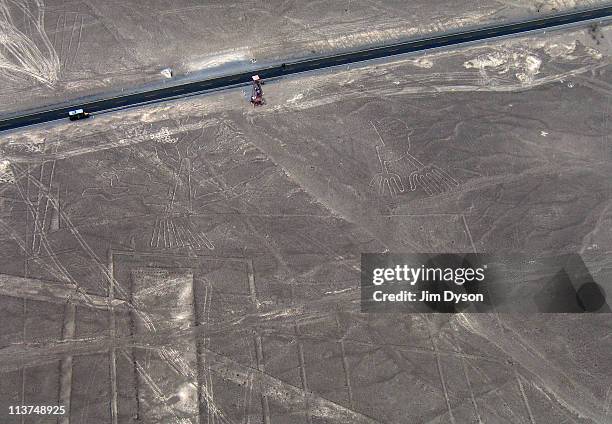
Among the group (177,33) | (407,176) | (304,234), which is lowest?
(304,234)

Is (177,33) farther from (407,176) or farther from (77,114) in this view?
(407,176)

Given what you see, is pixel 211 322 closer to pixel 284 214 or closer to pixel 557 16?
pixel 284 214

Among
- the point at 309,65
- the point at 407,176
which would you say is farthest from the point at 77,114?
the point at 407,176

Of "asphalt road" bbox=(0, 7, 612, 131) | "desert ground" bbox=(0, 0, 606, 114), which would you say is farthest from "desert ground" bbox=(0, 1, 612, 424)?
"asphalt road" bbox=(0, 7, 612, 131)

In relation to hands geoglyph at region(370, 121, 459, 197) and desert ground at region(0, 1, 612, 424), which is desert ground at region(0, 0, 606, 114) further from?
hands geoglyph at region(370, 121, 459, 197)

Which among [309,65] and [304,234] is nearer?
[304,234]

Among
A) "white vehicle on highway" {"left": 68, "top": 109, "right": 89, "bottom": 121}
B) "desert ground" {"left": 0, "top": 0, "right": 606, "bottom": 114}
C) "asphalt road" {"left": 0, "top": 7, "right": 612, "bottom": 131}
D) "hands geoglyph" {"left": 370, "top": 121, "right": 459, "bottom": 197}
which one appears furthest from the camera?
"desert ground" {"left": 0, "top": 0, "right": 606, "bottom": 114}

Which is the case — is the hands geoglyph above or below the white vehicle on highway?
below

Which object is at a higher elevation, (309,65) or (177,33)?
(177,33)

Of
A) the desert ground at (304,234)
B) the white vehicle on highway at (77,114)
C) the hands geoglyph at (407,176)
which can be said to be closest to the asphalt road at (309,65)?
the white vehicle on highway at (77,114)
